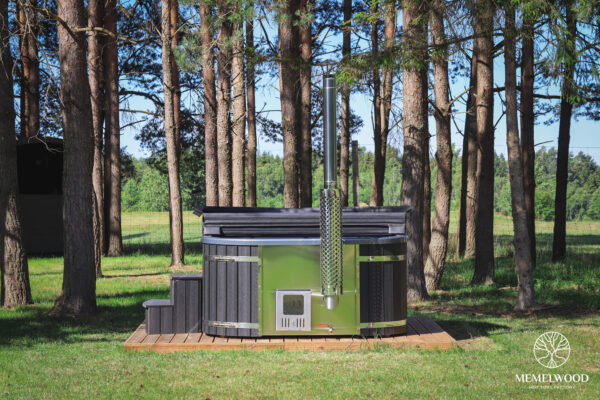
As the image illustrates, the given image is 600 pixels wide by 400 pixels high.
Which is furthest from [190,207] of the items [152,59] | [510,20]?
[510,20]

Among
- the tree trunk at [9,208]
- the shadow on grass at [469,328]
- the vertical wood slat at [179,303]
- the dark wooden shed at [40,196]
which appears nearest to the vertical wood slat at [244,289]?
the vertical wood slat at [179,303]

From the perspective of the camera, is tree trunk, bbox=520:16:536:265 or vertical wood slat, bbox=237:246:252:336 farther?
tree trunk, bbox=520:16:536:265

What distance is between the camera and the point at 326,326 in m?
7.04

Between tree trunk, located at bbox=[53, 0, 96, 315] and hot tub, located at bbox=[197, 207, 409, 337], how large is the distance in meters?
3.09

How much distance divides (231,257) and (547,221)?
51.8 metres

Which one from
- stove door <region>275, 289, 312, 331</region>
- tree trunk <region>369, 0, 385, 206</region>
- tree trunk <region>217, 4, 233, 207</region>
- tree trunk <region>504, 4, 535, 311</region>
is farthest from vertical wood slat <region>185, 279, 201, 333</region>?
tree trunk <region>369, 0, 385, 206</region>

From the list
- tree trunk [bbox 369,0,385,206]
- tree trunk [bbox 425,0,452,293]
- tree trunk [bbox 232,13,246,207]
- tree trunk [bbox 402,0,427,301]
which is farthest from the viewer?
tree trunk [bbox 369,0,385,206]

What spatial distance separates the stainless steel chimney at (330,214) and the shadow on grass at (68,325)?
3.16m

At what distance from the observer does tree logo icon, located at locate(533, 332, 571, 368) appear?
667 cm

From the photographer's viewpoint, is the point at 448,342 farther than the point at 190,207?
No

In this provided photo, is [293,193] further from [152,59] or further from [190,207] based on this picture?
[190,207]

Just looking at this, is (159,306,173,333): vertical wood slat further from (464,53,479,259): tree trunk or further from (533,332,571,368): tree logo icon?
(464,53,479,259): tree trunk

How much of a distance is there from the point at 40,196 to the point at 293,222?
643 inches

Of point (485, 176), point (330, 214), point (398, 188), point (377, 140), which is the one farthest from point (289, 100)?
point (398, 188)
